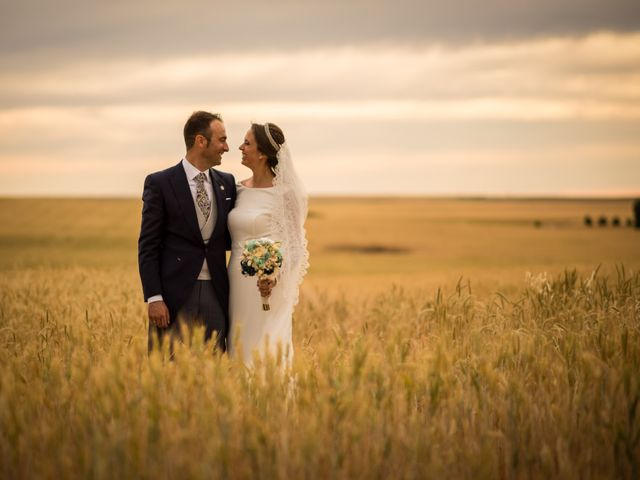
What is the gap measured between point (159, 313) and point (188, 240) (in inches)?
24.0

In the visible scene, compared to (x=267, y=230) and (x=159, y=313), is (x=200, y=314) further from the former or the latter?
(x=267, y=230)

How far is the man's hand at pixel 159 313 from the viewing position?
5.25 meters

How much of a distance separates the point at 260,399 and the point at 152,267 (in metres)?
1.97

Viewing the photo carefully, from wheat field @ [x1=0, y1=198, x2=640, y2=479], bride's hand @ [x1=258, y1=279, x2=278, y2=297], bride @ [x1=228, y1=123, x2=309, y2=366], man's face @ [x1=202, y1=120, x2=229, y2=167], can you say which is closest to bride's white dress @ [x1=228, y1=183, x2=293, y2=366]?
bride @ [x1=228, y1=123, x2=309, y2=366]

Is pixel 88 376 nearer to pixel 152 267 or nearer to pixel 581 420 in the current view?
pixel 152 267

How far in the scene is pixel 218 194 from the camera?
18.5 feet

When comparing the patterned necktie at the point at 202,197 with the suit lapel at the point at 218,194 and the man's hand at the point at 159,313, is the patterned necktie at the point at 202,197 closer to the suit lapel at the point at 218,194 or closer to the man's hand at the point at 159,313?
the suit lapel at the point at 218,194

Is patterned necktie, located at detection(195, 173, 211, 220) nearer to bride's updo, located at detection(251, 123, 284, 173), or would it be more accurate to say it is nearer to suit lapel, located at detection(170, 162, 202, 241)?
suit lapel, located at detection(170, 162, 202, 241)

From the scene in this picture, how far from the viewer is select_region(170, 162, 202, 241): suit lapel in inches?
212

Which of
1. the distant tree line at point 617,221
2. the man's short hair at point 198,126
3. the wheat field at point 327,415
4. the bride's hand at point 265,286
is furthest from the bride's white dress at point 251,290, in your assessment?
the distant tree line at point 617,221

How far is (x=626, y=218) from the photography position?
135ft

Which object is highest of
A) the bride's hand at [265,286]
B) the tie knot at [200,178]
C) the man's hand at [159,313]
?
the tie knot at [200,178]

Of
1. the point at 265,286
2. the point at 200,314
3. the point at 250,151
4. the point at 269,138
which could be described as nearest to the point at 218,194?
the point at 250,151

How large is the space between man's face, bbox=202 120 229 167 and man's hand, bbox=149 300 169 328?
4.00 ft
